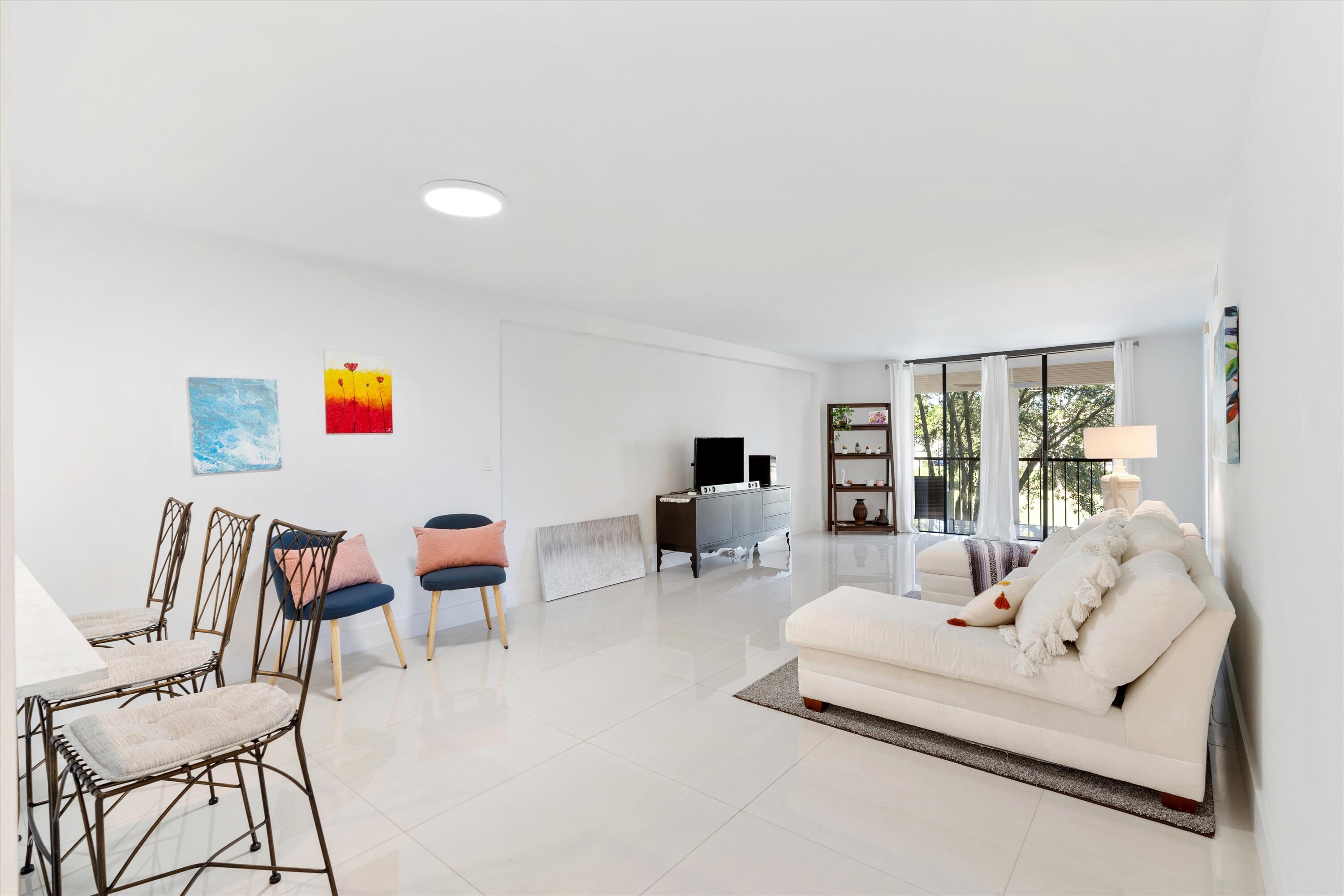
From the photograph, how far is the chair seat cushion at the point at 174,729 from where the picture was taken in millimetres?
1569

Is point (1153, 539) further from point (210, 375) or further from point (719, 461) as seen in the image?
point (210, 375)

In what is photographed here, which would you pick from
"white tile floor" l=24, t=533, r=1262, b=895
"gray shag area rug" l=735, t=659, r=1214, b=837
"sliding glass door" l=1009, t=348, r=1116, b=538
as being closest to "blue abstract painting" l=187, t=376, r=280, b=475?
"white tile floor" l=24, t=533, r=1262, b=895

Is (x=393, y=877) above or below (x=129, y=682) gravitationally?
below

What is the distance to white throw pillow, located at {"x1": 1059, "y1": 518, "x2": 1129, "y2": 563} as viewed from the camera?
8.98 feet

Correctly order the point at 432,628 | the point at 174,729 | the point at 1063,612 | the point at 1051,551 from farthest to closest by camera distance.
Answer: the point at 432,628
the point at 1051,551
the point at 1063,612
the point at 174,729

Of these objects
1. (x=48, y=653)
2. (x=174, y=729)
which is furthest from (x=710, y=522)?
(x=48, y=653)

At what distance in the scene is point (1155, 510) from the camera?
15.5 feet

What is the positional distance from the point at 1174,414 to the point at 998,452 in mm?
1826

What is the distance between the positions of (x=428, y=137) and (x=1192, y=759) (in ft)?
11.5

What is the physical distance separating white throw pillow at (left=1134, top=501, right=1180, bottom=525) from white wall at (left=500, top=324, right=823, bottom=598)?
3994 millimetres

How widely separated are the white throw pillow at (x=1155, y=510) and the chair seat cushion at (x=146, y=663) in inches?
194

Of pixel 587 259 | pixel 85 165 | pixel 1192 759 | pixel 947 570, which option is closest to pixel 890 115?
pixel 587 259

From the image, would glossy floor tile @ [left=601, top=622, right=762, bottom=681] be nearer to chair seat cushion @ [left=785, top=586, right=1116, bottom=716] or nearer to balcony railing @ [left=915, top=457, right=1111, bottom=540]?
chair seat cushion @ [left=785, top=586, right=1116, bottom=716]

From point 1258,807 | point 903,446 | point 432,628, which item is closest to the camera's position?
point 1258,807
